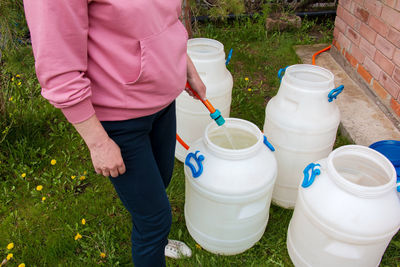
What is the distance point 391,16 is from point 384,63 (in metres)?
0.37

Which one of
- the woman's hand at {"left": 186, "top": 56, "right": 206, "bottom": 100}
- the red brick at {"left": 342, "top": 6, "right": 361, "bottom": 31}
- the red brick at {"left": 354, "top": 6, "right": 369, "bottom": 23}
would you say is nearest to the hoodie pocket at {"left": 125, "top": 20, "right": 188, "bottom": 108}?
the woman's hand at {"left": 186, "top": 56, "right": 206, "bottom": 100}

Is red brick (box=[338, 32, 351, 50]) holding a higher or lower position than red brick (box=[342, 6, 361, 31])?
lower

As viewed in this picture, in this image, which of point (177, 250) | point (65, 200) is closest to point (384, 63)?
point (177, 250)

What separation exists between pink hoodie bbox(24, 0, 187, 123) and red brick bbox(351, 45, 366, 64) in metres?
2.46

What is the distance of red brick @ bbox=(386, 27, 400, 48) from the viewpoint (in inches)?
104

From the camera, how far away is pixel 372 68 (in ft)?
9.96

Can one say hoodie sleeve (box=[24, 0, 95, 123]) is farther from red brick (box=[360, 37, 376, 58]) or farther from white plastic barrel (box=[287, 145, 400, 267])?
red brick (box=[360, 37, 376, 58])

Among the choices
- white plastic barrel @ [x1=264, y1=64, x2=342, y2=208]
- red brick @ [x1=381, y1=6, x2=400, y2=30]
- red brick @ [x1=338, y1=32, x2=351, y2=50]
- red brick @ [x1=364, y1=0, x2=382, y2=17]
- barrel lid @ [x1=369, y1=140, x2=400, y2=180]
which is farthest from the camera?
red brick @ [x1=338, y1=32, x2=351, y2=50]

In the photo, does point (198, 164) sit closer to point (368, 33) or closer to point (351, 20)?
point (368, 33)

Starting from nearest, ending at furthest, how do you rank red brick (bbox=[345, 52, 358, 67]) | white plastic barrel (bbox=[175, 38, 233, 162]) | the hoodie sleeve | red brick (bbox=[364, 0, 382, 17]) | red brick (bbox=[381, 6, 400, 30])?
the hoodie sleeve, white plastic barrel (bbox=[175, 38, 233, 162]), red brick (bbox=[381, 6, 400, 30]), red brick (bbox=[364, 0, 382, 17]), red brick (bbox=[345, 52, 358, 67])

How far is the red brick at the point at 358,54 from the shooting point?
10.5 feet

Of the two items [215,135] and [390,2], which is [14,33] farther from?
[390,2]

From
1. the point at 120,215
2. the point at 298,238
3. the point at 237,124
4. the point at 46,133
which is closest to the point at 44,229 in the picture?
the point at 120,215

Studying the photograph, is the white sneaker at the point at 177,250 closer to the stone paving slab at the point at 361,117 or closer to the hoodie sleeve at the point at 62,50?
the hoodie sleeve at the point at 62,50
